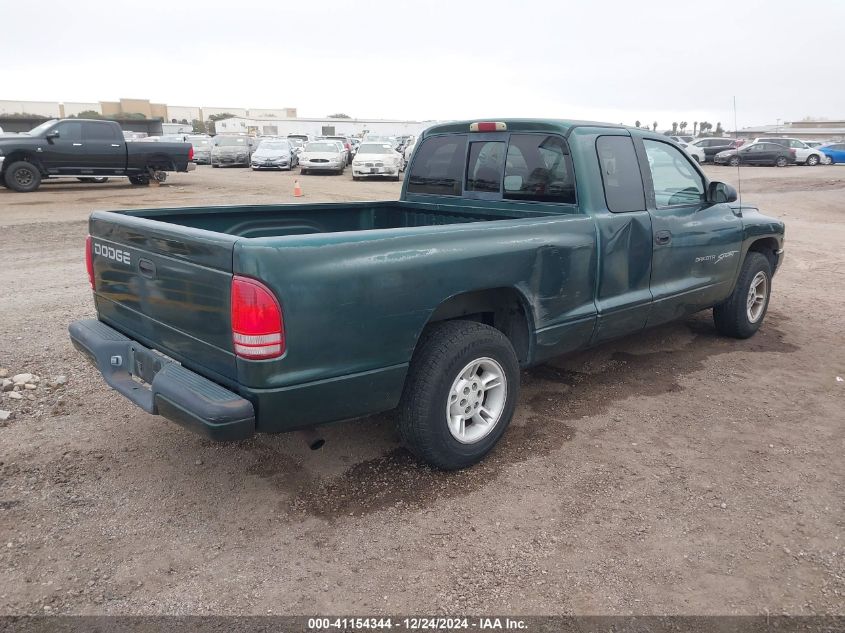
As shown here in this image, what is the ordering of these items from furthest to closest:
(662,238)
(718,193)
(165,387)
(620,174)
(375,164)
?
(375,164) → (718,193) → (662,238) → (620,174) → (165,387)

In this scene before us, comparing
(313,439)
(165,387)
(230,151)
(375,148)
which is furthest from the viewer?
(230,151)

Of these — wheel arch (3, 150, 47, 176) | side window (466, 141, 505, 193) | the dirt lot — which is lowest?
the dirt lot

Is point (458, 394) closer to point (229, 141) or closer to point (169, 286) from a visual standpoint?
point (169, 286)

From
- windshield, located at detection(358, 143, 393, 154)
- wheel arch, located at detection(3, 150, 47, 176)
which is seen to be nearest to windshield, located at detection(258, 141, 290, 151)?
windshield, located at detection(358, 143, 393, 154)

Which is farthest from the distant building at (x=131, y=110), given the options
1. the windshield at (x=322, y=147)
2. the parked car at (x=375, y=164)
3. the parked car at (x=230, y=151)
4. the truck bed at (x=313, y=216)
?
the truck bed at (x=313, y=216)

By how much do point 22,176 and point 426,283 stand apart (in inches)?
676

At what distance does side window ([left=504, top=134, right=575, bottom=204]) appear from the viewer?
429cm

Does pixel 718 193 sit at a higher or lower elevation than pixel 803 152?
lower

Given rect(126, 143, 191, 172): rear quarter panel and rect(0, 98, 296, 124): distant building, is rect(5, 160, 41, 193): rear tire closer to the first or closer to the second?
rect(126, 143, 191, 172): rear quarter panel

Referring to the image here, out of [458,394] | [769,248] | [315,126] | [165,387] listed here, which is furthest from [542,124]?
[315,126]

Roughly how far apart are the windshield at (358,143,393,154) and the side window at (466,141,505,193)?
20.2 metres

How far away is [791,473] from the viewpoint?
3.73 meters

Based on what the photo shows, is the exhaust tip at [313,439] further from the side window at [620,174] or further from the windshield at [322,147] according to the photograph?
the windshield at [322,147]

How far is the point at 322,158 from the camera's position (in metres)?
26.2
